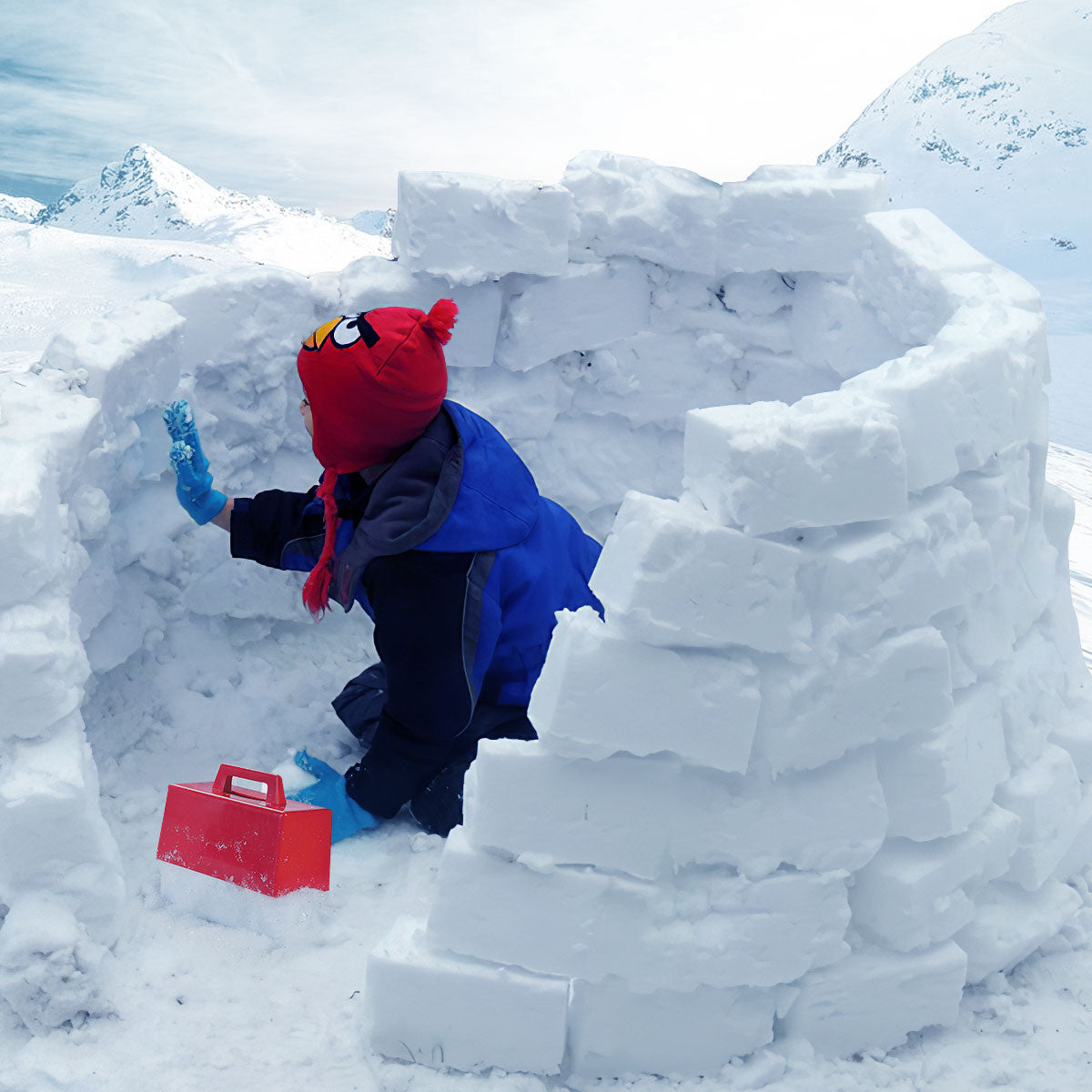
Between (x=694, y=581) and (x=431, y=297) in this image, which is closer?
(x=694, y=581)

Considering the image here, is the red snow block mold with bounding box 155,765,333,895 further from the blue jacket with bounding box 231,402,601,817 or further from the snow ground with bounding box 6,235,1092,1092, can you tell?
the blue jacket with bounding box 231,402,601,817

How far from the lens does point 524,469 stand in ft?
7.54

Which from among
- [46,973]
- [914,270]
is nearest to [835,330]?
[914,270]

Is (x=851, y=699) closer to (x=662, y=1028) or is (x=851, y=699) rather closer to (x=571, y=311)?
(x=662, y=1028)

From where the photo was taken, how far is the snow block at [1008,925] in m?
1.74

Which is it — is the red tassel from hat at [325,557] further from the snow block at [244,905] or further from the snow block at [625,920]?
the snow block at [625,920]

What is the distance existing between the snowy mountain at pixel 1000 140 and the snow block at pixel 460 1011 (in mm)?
22374

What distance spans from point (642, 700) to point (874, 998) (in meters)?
0.68

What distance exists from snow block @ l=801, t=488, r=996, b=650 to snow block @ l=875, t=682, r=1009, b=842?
7.7 inches

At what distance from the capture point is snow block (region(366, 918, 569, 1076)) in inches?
60.1

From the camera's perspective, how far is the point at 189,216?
59750 millimetres

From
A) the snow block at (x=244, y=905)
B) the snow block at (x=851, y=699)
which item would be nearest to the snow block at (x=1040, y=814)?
the snow block at (x=851, y=699)

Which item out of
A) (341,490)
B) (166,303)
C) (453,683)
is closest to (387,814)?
(453,683)

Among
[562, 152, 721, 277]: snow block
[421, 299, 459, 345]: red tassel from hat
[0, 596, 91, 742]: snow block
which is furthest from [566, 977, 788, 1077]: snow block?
[562, 152, 721, 277]: snow block
